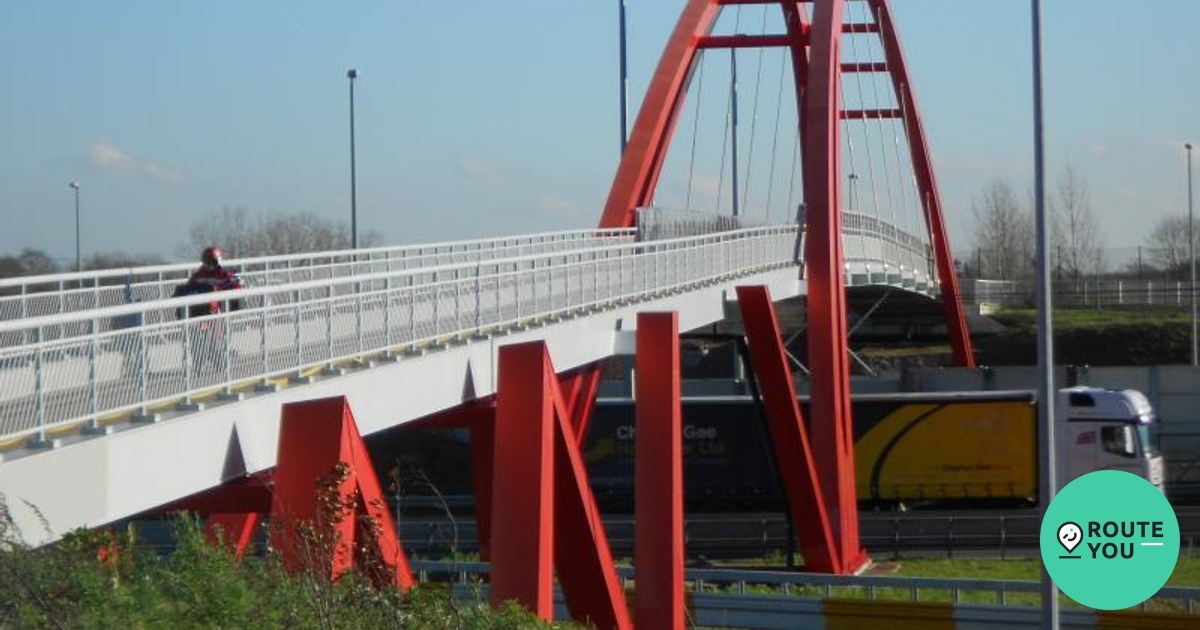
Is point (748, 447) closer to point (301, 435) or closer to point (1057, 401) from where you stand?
point (1057, 401)

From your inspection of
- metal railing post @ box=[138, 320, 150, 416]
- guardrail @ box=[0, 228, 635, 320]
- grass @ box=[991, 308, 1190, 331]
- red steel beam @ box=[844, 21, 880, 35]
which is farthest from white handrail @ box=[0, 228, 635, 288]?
grass @ box=[991, 308, 1190, 331]

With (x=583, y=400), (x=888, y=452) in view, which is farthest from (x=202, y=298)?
(x=888, y=452)

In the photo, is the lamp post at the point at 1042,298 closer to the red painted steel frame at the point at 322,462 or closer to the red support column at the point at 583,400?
the red painted steel frame at the point at 322,462

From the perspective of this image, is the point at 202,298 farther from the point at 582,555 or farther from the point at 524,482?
the point at 582,555

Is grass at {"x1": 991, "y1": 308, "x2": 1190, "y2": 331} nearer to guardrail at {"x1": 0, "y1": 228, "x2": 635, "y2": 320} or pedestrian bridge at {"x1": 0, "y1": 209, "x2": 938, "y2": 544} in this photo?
guardrail at {"x1": 0, "y1": 228, "x2": 635, "y2": 320}

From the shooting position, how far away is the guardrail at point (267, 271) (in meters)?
20.8

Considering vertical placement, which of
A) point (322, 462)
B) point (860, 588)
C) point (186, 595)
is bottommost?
point (860, 588)

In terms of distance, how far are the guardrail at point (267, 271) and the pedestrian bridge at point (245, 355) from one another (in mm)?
52

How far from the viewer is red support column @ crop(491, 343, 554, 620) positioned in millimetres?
19688

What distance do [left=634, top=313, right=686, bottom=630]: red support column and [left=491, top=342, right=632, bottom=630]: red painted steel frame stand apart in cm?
134

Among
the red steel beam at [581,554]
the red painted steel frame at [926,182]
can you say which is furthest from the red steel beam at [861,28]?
the red steel beam at [581,554]

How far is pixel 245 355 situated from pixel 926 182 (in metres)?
41.4

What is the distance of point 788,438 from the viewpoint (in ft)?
112

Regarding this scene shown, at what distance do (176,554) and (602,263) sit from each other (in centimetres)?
1678
